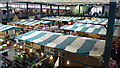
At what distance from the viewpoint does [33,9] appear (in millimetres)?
29766

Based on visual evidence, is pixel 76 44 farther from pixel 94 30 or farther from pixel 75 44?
pixel 94 30

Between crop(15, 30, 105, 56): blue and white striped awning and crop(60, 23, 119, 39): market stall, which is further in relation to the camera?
crop(60, 23, 119, 39): market stall

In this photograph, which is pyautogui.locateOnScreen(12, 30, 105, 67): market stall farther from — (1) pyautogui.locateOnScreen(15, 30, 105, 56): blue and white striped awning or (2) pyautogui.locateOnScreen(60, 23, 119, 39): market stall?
(2) pyautogui.locateOnScreen(60, 23, 119, 39): market stall

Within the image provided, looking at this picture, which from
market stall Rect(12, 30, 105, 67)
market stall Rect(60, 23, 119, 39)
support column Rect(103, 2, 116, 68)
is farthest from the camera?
market stall Rect(60, 23, 119, 39)

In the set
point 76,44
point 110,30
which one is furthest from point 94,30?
point 110,30

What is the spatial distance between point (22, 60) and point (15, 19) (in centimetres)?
1306

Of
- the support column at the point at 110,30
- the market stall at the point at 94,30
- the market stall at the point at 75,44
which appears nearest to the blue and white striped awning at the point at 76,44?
the market stall at the point at 75,44

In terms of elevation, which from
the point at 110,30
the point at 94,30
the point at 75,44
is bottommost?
the point at 75,44

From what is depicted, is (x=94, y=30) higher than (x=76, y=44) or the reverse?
Result: higher

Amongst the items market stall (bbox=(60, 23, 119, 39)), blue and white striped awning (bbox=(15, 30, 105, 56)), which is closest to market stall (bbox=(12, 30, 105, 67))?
blue and white striped awning (bbox=(15, 30, 105, 56))

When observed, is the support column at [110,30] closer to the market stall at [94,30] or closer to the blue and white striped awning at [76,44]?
the blue and white striped awning at [76,44]

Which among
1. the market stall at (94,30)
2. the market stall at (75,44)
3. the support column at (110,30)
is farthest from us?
the market stall at (94,30)

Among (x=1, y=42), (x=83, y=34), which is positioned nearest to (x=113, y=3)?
(x=83, y=34)

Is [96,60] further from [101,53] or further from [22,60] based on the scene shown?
[22,60]
